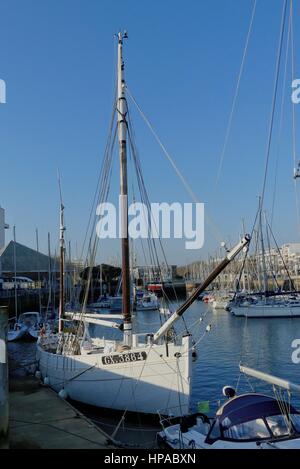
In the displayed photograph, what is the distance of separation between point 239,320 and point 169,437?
148 ft

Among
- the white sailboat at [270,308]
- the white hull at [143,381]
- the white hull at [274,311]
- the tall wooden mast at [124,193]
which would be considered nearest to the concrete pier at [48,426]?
the white hull at [143,381]

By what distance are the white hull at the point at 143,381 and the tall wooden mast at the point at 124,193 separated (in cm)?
160

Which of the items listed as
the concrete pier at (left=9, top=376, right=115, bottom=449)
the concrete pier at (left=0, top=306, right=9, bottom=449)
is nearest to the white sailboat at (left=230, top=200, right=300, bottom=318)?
the concrete pier at (left=9, top=376, right=115, bottom=449)

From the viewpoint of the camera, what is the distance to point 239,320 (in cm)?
5566

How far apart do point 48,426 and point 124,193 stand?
10.3 metres

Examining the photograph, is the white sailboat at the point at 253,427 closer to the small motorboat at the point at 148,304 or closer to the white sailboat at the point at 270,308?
the white sailboat at the point at 270,308

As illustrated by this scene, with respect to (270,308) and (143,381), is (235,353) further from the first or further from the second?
(270,308)

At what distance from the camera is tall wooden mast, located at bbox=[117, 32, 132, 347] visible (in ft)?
60.4

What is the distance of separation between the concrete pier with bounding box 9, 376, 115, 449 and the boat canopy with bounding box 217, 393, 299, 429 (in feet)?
9.66

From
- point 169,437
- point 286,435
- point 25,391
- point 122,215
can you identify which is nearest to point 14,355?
point 25,391

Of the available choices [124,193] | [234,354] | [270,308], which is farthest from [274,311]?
[124,193]

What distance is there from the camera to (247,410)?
10719 millimetres

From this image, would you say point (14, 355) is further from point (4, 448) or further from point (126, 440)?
point (4, 448)

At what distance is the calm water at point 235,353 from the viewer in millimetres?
22159
